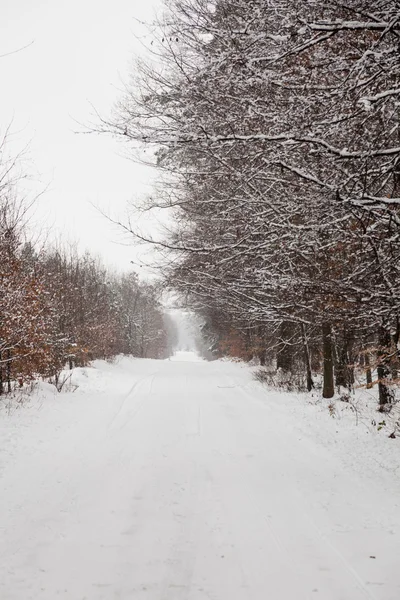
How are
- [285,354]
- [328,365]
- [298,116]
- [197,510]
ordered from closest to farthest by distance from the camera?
[197,510] < [298,116] < [328,365] < [285,354]

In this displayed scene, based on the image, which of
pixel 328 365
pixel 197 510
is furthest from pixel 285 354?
pixel 197 510

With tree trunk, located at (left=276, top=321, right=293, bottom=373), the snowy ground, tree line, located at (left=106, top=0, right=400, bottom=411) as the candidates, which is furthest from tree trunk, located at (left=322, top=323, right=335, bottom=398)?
tree trunk, located at (left=276, top=321, right=293, bottom=373)

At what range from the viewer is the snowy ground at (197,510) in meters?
3.00

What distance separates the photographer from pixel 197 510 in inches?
166

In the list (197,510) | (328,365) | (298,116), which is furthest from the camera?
(328,365)

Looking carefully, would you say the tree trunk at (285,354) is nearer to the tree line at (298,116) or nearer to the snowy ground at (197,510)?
the snowy ground at (197,510)

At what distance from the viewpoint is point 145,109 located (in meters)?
5.69

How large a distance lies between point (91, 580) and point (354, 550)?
228 cm

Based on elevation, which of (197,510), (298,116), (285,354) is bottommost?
(197,510)

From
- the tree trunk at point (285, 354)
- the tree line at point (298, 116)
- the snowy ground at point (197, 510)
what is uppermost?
the tree line at point (298, 116)

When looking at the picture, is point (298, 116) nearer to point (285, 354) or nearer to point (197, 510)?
point (197, 510)

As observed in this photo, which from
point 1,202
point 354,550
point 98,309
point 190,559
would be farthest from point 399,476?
point 98,309

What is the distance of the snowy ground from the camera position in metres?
3.00

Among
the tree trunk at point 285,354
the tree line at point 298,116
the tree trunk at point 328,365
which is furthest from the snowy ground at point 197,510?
the tree trunk at point 285,354
